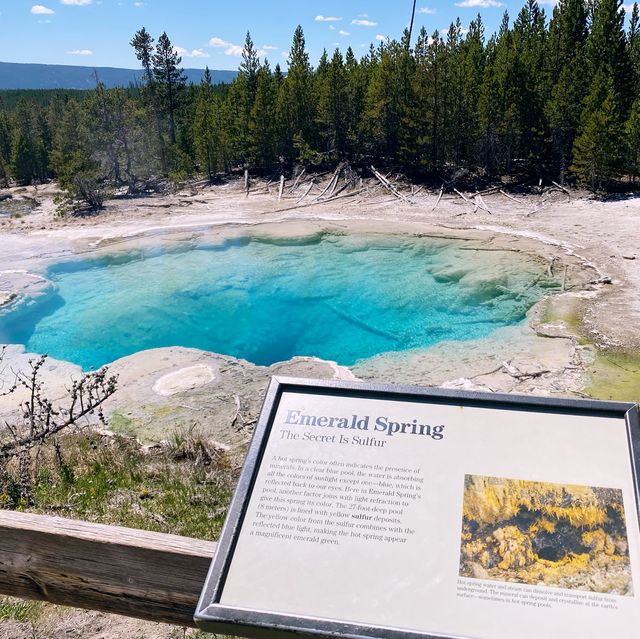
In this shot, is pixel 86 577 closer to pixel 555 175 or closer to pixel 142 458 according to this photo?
pixel 142 458

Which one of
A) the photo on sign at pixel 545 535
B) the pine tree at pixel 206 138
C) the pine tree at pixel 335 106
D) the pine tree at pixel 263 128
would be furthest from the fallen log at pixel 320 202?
the photo on sign at pixel 545 535

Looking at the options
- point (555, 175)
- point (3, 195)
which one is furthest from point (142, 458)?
point (3, 195)

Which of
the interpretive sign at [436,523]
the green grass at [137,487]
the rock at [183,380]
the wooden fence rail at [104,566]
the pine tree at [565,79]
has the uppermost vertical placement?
the pine tree at [565,79]

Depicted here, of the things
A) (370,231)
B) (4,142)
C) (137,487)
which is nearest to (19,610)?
(137,487)

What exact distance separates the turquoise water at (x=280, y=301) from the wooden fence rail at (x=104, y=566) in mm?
9055

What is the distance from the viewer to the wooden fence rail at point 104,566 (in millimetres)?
2793

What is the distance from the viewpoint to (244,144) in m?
30.6

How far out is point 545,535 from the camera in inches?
94.8

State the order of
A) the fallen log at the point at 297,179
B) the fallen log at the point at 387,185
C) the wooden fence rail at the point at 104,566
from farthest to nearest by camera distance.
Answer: the fallen log at the point at 297,179 → the fallen log at the point at 387,185 → the wooden fence rail at the point at 104,566

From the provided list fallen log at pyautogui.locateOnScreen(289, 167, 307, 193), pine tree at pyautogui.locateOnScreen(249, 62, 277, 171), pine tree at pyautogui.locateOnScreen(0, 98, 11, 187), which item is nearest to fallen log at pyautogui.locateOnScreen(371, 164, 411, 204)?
fallen log at pyautogui.locateOnScreen(289, 167, 307, 193)

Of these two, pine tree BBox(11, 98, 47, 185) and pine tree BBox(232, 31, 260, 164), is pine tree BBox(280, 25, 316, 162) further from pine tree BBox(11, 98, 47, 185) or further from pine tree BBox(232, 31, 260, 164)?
pine tree BBox(11, 98, 47, 185)

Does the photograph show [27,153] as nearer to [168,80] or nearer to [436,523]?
[168,80]

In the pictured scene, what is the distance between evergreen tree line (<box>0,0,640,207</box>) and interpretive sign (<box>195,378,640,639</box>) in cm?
2138

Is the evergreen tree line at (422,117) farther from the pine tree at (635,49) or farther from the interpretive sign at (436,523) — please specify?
the interpretive sign at (436,523)
